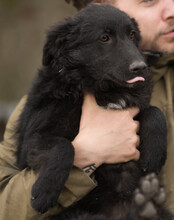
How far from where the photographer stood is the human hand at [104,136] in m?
2.45

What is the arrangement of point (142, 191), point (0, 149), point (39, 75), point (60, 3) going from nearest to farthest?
point (142, 191) < point (39, 75) < point (0, 149) < point (60, 3)

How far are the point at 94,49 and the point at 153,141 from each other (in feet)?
2.21

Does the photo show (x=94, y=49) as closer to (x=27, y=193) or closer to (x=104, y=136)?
(x=104, y=136)

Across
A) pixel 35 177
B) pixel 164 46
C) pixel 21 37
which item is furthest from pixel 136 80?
pixel 21 37

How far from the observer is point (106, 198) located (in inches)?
98.3

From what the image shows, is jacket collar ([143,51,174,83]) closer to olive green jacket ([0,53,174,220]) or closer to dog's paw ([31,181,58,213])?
olive green jacket ([0,53,174,220])

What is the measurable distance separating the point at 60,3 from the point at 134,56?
15.7ft

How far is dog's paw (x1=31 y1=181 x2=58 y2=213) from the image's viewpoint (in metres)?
2.21

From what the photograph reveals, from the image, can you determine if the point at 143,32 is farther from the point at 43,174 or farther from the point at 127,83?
the point at 43,174

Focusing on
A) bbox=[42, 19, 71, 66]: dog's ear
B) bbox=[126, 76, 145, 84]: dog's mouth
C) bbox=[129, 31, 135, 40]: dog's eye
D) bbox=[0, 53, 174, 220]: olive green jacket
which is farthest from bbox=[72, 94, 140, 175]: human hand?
bbox=[129, 31, 135, 40]: dog's eye

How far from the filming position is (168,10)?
2.97m

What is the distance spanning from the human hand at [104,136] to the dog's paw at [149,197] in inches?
12.1

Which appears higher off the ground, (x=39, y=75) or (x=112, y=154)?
(x=39, y=75)

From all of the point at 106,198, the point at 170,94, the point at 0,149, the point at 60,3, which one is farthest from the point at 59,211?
the point at 60,3
